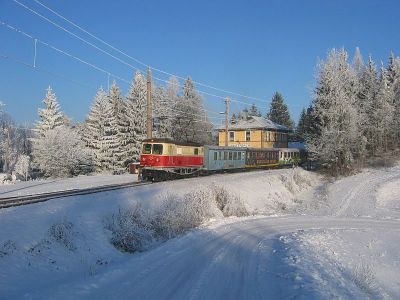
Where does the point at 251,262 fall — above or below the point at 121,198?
below

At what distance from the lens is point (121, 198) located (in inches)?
733

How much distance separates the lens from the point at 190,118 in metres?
66.3

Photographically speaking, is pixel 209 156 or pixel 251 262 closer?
pixel 251 262

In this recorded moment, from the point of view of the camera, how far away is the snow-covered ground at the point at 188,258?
368 inches

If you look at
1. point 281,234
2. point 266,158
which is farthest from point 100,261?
point 266,158

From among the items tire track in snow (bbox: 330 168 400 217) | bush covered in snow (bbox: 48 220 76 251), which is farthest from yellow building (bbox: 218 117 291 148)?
bush covered in snow (bbox: 48 220 76 251)

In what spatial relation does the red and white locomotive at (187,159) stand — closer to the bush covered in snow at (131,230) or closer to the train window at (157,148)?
the train window at (157,148)

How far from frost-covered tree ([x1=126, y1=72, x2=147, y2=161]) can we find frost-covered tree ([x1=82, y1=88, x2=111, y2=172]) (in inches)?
121

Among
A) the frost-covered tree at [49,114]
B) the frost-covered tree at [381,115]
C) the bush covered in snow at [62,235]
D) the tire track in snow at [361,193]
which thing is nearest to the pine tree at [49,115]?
the frost-covered tree at [49,114]

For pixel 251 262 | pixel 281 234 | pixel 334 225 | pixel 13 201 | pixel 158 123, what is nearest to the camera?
pixel 251 262

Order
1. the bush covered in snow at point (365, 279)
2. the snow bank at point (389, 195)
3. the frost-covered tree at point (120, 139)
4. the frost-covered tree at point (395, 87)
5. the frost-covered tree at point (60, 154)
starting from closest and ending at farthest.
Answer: the bush covered in snow at point (365, 279) < the snow bank at point (389, 195) < the frost-covered tree at point (60, 154) < the frost-covered tree at point (120, 139) < the frost-covered tree at point (395, 87)

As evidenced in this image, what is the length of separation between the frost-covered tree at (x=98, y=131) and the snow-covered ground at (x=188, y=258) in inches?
1212

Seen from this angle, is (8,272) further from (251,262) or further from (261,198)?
(261,198)

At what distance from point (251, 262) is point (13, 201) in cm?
980
